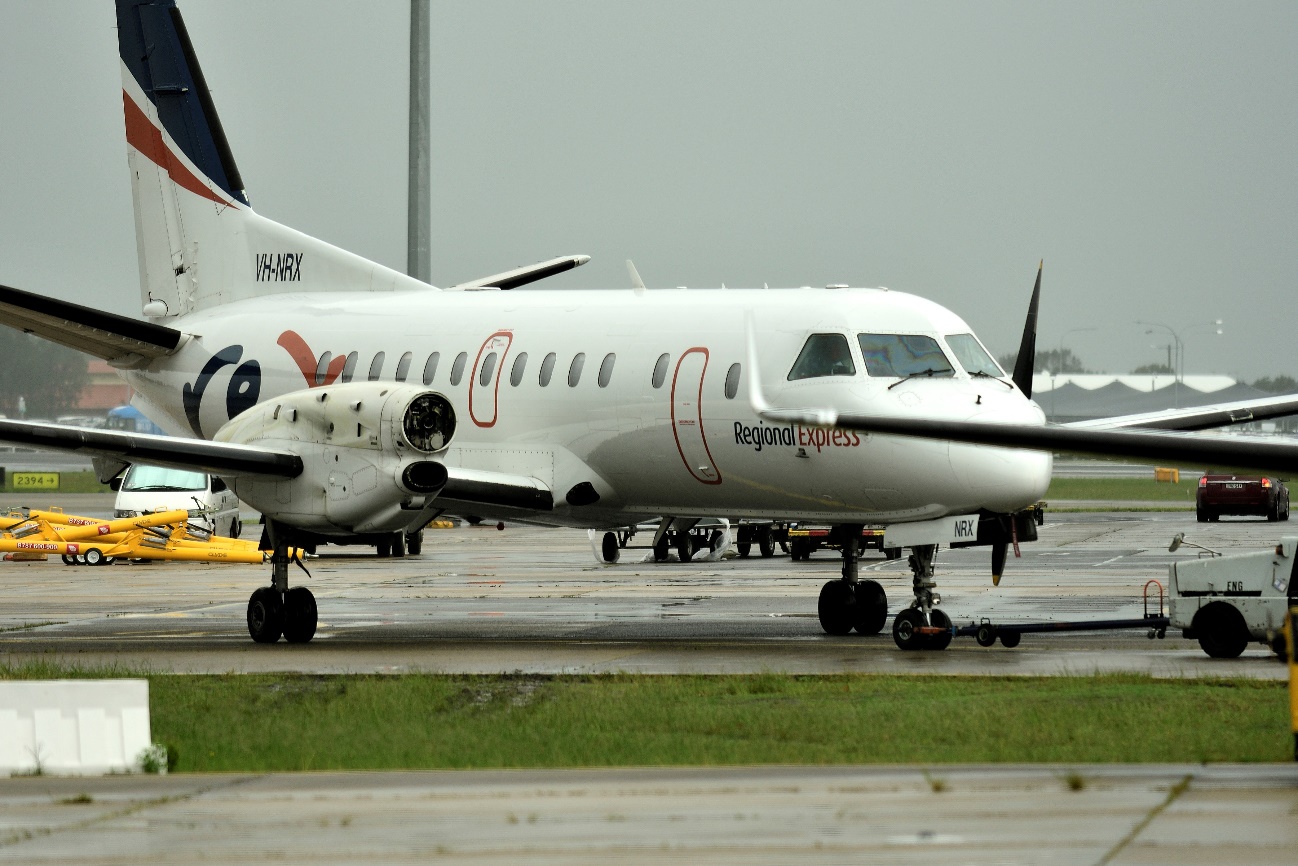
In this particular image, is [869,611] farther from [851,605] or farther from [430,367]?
[430,367]

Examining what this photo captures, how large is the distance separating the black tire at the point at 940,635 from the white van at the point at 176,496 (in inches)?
811

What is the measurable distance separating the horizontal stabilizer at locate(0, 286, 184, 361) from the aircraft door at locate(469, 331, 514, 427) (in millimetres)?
4497

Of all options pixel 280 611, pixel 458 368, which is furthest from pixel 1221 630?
pixel 280 611

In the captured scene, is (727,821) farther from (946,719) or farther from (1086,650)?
(1086,650)

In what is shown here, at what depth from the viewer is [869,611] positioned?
20.0 metres

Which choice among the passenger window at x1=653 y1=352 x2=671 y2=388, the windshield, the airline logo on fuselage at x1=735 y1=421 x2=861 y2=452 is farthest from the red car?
→ the airline logo on fuselage at x1=735 y1=421 x2=861 y2=452

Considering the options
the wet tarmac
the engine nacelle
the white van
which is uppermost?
the engine nacelle

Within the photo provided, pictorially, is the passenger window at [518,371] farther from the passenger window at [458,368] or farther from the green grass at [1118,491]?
the green grass at [1118,491]

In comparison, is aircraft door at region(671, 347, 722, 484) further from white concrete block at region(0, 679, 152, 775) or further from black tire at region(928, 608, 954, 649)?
white concrete block at region(0, 679, 152, 775)

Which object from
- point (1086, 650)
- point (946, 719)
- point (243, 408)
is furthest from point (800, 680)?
point (243, 408)

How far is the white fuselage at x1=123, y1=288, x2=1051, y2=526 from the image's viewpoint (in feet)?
56.6

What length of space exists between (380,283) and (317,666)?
7.43 meters

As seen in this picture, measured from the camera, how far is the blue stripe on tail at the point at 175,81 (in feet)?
77.0

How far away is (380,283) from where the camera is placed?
23.1 meters
